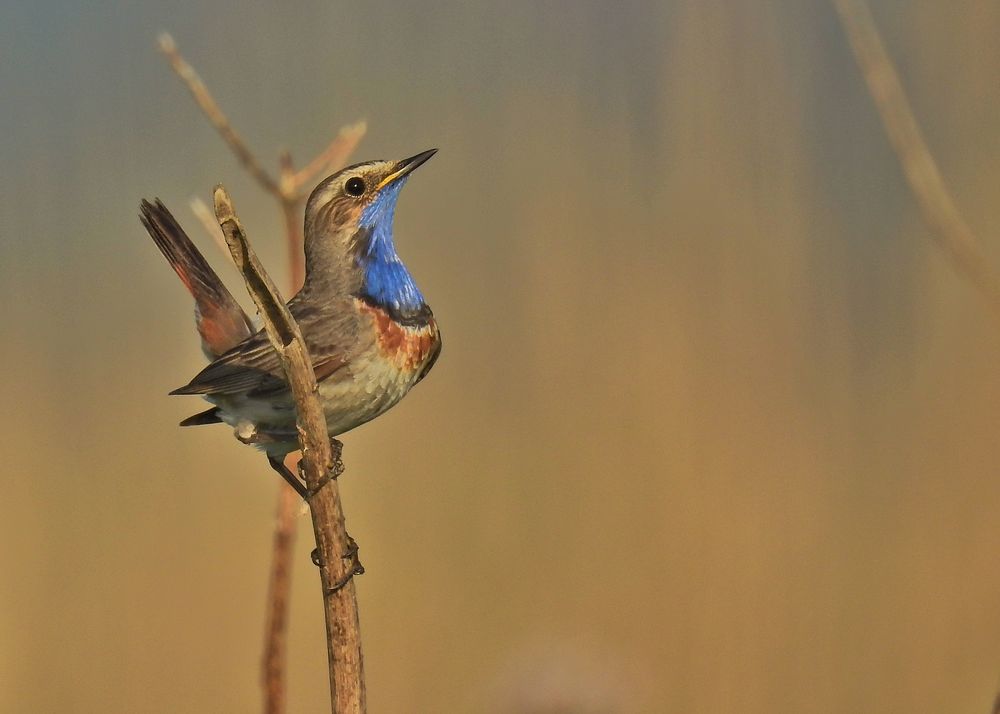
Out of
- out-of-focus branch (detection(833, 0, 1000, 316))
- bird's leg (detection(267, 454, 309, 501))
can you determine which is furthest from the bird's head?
out-of-focus branch (detection(833, 0, 1000, 316))

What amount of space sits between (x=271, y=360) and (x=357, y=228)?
17.5 inches

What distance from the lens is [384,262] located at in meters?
3.01

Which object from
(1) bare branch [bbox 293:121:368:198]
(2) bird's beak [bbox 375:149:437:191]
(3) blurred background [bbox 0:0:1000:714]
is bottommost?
(3) blurred background [bbox 0:0:1000:714]

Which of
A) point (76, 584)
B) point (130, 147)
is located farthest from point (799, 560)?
point (130, 147)

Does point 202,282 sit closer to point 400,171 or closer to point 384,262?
point 384,262

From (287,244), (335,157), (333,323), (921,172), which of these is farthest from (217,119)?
(921,172)

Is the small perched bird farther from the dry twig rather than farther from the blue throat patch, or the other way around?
the dry twig

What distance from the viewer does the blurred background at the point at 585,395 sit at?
Answer: 425 centimetres

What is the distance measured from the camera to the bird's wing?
267cm

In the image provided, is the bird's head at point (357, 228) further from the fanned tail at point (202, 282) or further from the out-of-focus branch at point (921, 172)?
the out-of-focus branch at point (921, 172)

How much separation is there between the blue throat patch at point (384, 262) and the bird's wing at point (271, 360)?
13cm

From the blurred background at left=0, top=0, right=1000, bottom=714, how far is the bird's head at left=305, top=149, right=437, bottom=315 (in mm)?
1057

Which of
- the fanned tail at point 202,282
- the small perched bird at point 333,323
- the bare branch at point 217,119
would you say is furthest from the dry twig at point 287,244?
the fanned tail at point 202,282

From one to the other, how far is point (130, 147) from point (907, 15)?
3072 millimetres
